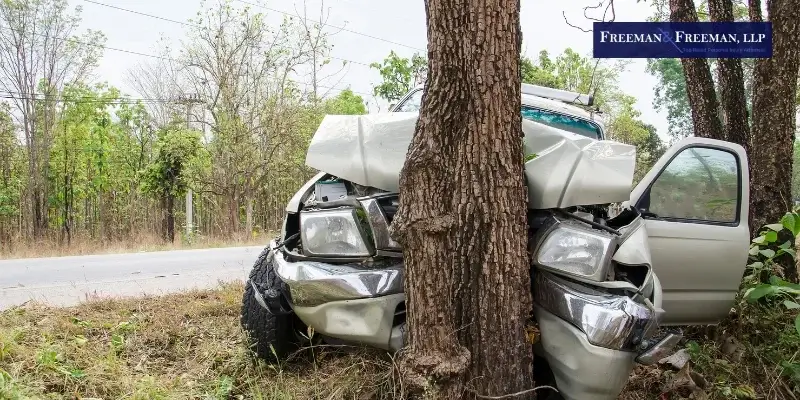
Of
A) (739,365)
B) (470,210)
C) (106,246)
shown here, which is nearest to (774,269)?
(739,365)

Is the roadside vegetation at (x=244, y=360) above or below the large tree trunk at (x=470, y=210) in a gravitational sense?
below

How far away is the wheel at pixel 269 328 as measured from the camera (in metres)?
2.84

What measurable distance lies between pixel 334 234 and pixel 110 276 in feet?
18.5

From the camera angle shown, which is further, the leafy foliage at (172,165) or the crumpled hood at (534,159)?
the leafy foliage at (172,165)

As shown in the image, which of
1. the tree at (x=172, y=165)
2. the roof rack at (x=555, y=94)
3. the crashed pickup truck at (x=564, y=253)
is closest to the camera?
the crashed pickup truck at (x=564, y=253)

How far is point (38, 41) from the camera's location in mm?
17344

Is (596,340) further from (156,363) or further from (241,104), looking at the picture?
(241,104)

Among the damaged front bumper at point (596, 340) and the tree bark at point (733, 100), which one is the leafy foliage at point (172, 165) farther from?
the damaged front bumper at point (596, 340)

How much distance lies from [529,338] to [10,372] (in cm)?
247

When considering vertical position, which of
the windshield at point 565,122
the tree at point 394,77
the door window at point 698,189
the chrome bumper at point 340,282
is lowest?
the chrome bumper at point 340,282

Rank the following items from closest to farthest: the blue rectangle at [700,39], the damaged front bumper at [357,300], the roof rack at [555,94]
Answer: the damaged front bumper at [357,300] → the roof rack at [555,94] → the blue rectangle at [700,39]

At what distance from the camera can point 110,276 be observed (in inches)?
278

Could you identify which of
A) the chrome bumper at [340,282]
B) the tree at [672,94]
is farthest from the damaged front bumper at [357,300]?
the tree at [672,94]

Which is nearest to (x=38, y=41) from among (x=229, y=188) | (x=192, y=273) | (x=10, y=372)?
(x=229, y=188)
